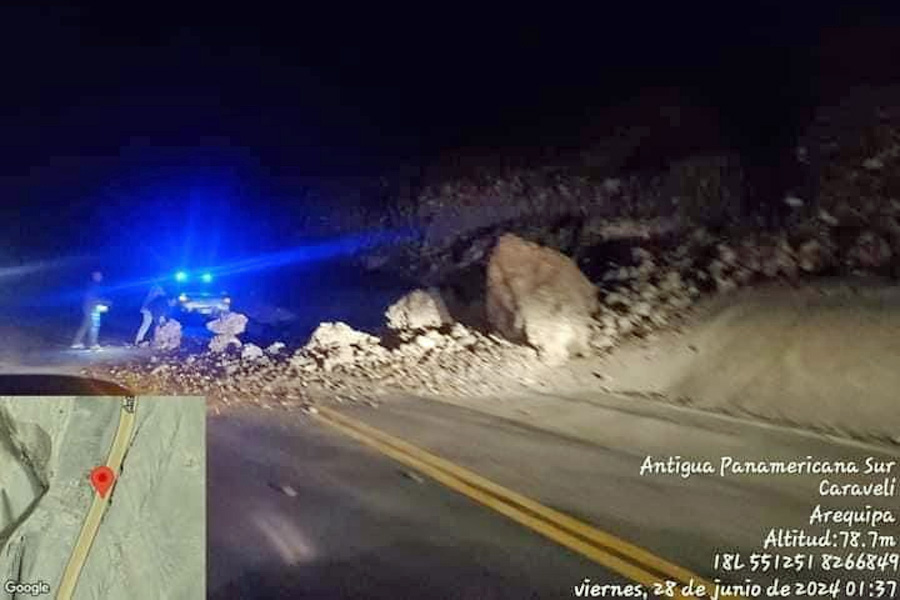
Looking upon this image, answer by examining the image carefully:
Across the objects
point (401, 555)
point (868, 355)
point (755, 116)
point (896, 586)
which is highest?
point (755, 116)

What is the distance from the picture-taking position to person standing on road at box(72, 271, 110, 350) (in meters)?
3.38

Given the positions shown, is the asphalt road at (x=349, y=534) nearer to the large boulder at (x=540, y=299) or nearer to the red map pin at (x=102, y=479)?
the red map pin at (x=102, y=479)

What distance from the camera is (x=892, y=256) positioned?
12.2ft

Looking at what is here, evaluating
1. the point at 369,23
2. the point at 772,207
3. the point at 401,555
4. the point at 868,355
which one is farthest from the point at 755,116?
the point at 401,555

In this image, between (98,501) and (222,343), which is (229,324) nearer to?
(222,343)

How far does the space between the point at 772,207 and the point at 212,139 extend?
2.28 metres

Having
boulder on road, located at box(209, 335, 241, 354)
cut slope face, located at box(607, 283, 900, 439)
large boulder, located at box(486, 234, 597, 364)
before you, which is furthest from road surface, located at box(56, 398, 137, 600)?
cut slope face, located at box(607, 283, 900, 439)

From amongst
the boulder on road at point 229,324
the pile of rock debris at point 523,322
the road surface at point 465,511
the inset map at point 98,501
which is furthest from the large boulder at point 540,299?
the inset map at point 98,501

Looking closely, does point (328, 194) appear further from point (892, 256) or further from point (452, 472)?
point (892, 256)

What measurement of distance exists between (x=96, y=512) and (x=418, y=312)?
4.57ft

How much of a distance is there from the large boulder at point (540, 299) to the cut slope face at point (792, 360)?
0.66 ft

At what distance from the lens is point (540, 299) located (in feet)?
12.4

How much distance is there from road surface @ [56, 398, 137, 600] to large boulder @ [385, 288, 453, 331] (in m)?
1.06

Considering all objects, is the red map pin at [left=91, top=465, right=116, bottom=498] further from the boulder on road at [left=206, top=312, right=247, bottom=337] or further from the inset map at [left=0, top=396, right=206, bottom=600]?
the boulder on road at [left=206, top=312, right=247, bottom=337]
